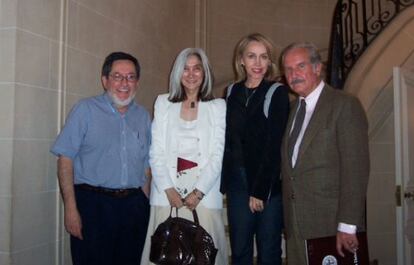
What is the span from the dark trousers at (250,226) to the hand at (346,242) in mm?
374

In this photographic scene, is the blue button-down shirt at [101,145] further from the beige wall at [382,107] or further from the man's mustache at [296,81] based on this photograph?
the beige wall at [382,107]

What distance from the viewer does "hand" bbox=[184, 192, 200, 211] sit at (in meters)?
2.15

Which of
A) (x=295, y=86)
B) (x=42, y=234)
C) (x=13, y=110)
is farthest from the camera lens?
(x=42, y=234)

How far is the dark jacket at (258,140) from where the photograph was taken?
2.07 metres

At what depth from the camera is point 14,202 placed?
221 centimetres

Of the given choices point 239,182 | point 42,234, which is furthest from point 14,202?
point 239,182

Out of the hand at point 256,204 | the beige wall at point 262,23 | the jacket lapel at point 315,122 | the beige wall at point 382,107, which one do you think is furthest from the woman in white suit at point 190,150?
the beige wall at point 262,23

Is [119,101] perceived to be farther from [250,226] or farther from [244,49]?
[250,226]

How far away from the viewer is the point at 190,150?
2197 millimetres

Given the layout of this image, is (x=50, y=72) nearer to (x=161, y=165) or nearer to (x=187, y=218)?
(x=161, y=165)

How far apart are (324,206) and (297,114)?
48 cm

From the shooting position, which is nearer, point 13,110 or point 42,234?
point 13,110

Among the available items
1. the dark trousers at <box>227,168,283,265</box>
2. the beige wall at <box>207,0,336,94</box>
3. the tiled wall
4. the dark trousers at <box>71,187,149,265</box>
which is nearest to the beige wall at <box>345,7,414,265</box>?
the beige wall at <box>207,0,336,94</box>

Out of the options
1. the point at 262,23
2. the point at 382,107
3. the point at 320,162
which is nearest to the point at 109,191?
the point at 320,162
